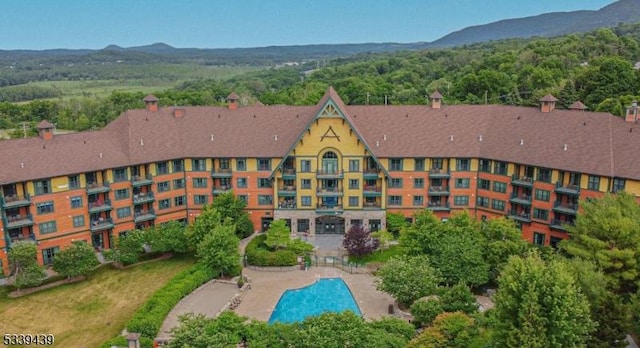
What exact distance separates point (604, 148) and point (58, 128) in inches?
4935

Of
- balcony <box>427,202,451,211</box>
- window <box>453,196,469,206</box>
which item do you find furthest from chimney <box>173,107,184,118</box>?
window <box>453,196,469,206</box>

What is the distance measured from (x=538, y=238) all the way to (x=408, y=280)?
2202 cm

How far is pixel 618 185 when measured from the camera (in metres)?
52.5

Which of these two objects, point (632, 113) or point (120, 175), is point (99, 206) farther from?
point (632, 113)

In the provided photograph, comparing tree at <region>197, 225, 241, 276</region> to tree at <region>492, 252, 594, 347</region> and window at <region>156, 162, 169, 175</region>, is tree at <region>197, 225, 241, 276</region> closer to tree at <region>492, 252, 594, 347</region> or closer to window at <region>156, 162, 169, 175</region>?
window at <region>156, 162, 169, 175</region>

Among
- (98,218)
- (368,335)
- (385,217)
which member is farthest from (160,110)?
(368,335)

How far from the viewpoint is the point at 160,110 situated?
222ft

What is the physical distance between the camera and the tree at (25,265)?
49562 mm

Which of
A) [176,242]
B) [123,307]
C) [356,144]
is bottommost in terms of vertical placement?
[123,307]

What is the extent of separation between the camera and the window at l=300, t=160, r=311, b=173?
6307cm

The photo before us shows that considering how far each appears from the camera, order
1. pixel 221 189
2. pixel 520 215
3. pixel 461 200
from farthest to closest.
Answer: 1. pixel 221 189
2. pixel 461 200
3. pixel 520 215

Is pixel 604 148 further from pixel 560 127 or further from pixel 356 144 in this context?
pixel 356 144

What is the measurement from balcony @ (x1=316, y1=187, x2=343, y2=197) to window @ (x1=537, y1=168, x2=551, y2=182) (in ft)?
74.9

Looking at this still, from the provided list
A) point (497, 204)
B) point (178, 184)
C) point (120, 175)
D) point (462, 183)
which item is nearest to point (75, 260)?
point (120, 175)
